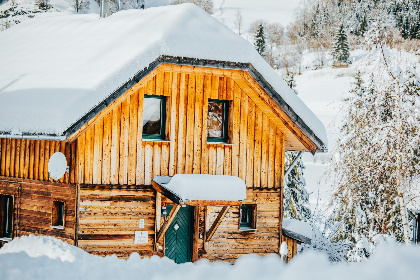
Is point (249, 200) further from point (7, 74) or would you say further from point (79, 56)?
point (7, 74)

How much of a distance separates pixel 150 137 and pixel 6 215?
536 cm

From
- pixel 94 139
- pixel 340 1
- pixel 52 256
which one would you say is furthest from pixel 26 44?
pixel 340 1

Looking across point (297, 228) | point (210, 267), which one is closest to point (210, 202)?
point (297, 228)

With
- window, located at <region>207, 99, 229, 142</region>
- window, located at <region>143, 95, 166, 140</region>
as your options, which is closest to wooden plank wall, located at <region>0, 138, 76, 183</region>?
window, located at <region>143, 95, 166, 140</region>

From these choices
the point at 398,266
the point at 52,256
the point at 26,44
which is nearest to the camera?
the point at 398,266

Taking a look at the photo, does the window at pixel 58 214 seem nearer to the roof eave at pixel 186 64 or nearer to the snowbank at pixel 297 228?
the roof eave at pixel 186 64

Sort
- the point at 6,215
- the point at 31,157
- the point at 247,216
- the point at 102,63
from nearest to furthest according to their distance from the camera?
the point at 102,63 → the point at 31,157 → the point at 247,216 → the point at 6,215

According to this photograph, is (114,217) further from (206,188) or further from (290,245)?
(290,245)

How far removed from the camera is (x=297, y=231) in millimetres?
14500

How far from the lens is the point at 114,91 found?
34.8ft

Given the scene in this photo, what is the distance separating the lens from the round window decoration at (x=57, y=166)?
453 inches

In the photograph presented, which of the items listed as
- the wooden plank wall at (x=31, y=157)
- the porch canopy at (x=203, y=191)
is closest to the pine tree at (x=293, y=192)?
the porch canopy at (x=203, y=191)

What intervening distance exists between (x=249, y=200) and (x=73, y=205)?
190 inches

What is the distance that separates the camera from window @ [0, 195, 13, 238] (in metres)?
14.1
